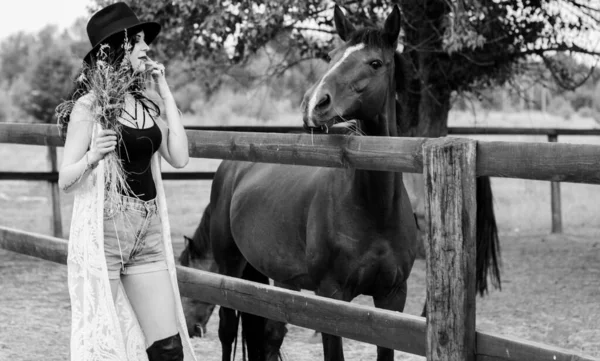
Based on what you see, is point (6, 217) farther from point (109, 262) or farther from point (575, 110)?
point (575, 110)

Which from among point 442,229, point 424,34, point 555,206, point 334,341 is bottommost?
point 555,206

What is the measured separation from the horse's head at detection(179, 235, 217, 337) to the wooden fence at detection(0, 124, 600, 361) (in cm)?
187

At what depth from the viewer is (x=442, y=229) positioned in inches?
119

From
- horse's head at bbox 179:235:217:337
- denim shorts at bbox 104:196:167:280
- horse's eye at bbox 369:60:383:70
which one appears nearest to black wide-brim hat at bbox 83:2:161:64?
denim shorts at bbox 104:196:167:280

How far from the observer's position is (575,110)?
A: 36719mm

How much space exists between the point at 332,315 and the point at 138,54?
1.36 m

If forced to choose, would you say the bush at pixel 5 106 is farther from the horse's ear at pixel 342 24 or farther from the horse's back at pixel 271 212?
the horse's ear at pixel 342 24

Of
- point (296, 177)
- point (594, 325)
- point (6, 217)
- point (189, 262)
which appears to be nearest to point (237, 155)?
point (296, 177)

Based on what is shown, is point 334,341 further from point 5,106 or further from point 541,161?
point 5,106

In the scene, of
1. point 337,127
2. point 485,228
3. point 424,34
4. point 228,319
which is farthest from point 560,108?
point 337,127

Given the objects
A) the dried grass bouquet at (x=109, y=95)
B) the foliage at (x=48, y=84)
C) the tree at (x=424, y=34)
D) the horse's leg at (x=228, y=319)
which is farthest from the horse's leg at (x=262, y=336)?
the foliage at (x=48, y=84)

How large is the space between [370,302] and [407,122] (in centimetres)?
269

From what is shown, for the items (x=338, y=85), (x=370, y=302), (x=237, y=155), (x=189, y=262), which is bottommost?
(x=370, y=302)

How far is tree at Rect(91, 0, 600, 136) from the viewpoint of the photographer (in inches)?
303
